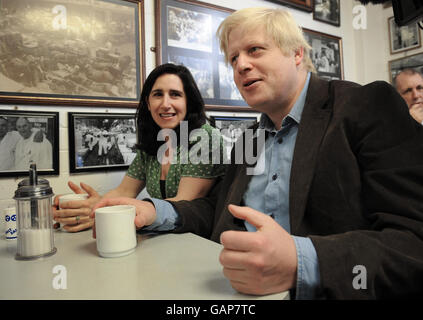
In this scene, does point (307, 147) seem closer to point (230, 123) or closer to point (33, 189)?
point (33, 189)

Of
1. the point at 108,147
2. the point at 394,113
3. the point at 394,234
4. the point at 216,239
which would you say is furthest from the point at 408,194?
the point at 108,147

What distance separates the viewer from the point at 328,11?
7.90ft

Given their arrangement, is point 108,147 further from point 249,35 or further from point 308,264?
point 308,264

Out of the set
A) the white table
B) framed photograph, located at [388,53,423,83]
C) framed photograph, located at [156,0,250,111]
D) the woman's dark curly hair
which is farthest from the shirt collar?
framed photograph, located at [388,53,423,83]

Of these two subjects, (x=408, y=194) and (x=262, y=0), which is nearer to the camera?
(x=408, y=194)

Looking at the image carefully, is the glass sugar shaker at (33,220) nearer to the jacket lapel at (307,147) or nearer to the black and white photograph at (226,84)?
the jacket lapel at (307,147)

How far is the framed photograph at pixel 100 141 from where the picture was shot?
1.45m

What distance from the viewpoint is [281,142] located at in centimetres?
87

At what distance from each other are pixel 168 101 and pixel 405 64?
6.97 feet

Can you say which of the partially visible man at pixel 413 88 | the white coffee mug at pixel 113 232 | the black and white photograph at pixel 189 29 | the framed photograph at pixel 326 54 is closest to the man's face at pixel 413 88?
the partially visible man at pixel 413 88

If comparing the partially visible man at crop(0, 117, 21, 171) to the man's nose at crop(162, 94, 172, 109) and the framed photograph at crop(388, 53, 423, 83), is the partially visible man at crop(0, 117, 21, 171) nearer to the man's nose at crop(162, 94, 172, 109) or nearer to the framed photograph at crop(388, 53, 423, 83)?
the man's nose at crop(162, 94, 172, 109)

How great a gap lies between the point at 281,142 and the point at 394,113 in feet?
1.02

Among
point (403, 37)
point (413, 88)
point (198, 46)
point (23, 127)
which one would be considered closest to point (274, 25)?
point (198, 46)

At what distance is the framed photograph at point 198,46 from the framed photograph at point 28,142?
27.9 inches
